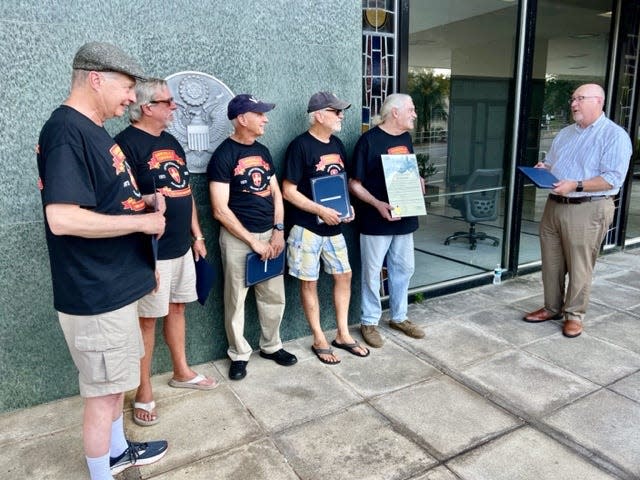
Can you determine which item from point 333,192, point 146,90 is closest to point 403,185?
point 333,192

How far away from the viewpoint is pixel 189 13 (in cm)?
297

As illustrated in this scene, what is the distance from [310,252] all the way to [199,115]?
111 cm

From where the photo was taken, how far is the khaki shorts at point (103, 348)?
6.42 ft

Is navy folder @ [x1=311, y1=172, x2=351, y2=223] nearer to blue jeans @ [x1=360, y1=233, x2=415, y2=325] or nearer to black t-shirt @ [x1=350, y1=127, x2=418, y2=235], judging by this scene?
black t-shirt @ [x1=350, y1=127, x2=418, y2=235]

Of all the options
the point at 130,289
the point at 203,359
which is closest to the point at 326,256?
the point at 203,359

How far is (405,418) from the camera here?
276cm

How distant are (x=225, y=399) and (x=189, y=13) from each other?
2287mm

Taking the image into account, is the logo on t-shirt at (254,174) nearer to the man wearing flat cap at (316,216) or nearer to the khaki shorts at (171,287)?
the man wearing flat cap at (316,216)

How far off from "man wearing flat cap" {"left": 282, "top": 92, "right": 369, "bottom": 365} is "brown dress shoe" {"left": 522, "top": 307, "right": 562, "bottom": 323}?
1.48 metres

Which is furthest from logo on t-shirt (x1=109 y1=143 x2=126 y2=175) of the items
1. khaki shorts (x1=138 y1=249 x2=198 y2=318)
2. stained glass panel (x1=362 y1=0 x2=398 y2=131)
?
stained glass panel (x1=362 y1=0 x2=398 y2=131)

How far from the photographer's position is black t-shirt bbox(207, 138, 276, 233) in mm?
2982

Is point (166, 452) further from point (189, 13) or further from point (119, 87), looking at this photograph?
point (189, 13)

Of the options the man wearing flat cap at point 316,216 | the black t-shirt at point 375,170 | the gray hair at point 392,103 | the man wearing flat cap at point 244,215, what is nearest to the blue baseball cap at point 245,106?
the man wearing flat cap at point 244,215

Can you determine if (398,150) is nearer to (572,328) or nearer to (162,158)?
(162,158)
